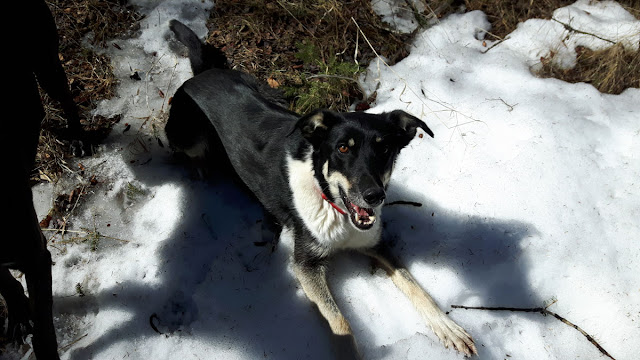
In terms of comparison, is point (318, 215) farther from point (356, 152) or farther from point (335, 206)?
point (356, 152)

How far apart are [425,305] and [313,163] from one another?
1.41 metres

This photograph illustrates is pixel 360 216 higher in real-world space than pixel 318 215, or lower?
higher

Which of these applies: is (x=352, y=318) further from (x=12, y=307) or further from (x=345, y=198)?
(x=12, y=307)

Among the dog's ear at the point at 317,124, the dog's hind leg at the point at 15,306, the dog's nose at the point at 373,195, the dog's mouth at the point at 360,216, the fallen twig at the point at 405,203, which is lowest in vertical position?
the dog's hind leg at the point at 15,306

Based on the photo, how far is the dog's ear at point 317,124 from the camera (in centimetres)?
289

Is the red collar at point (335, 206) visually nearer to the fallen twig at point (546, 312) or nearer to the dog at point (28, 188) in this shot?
the fallen twig at point (546, 312)

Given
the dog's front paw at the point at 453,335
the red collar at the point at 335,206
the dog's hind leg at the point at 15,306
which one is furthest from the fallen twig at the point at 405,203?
the dog's hind leg at the point at 15,306

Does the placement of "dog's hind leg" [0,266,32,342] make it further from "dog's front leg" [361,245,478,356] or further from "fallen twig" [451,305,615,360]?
"fallen twig" [451,305,615,360]

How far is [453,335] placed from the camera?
3125 millimetres

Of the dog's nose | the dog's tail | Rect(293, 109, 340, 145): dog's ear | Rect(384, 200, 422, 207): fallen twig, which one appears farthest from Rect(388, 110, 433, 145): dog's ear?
the dog's tail

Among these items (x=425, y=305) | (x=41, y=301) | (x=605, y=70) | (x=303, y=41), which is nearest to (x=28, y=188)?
(x=41, y=301)

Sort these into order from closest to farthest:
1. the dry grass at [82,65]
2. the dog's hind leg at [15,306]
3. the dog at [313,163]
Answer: the dog's hind leg at [15,306] → the dog at [313,163] → the dry grass at [82,65]

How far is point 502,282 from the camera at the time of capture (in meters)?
3.47

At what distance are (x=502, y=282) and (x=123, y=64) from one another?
4524mm
